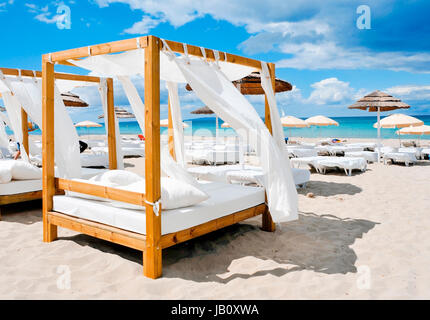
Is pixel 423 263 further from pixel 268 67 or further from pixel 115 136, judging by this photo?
pixel 115 136

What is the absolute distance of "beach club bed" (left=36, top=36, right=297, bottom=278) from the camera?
2.94 meters

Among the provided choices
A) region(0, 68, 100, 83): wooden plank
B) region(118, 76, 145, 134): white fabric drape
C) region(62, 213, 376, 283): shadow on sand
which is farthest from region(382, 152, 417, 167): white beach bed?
region(118, 76, 145, 134): white fabric drape

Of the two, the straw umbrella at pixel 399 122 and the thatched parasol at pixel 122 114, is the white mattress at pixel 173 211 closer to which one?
the straw umbrella at pixel 399 122

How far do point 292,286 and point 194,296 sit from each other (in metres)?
0.80

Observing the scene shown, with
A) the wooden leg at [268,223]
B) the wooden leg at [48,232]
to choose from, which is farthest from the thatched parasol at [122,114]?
the wooden leg at [268,223]

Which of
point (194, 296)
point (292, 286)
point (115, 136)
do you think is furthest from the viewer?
point (115, 136)

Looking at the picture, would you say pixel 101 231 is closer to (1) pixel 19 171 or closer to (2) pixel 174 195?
(2) pixel 174 195

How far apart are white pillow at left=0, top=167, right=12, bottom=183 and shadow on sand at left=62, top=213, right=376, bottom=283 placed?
67.2 inches

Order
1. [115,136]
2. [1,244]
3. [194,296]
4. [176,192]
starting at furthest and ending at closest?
Answer: [115,136] → [1,244] → [176,192] → [194,296]

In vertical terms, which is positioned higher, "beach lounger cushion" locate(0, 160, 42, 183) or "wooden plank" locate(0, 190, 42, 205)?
"beach lounger cushion" locate(0, 160, 42, 183)

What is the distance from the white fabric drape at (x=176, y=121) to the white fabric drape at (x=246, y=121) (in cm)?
100

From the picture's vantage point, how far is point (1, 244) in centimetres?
380

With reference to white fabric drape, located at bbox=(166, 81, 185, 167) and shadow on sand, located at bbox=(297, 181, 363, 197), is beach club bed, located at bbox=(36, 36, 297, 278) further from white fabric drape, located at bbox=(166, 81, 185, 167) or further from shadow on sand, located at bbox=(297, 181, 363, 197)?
shadow on sand, located at bbox=(297, 181, 363, 197)
